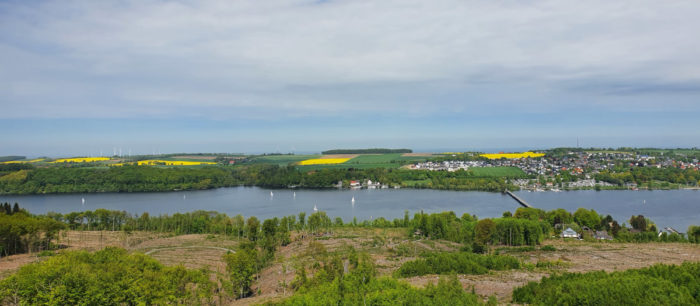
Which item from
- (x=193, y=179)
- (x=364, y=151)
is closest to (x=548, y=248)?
(x=193, y=179)

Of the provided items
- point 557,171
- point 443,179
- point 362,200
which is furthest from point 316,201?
point 557,171

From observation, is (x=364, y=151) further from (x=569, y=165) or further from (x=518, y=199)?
(x=518, y=199)

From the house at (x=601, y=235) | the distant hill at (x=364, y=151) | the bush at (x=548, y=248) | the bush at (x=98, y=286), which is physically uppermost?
the distant hill at (x=364, y=151)

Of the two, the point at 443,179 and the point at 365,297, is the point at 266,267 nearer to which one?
the point at 365,297

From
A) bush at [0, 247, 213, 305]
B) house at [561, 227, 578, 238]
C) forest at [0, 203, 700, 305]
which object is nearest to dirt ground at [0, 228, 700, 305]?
forest at [0, 203, 700, 305]

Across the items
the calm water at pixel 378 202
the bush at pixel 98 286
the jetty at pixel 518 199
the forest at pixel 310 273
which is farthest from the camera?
the jetty at pixel 518 199

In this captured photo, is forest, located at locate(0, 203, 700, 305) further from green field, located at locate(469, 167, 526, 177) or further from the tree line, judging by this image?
green field, located at locate(469, 167, 526, 177)

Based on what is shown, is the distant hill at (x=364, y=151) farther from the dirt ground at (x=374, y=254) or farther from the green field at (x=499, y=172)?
the dirt ground at (x=374, y=254)

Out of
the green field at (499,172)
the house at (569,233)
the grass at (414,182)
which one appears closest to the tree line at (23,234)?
the house at (569,233)
